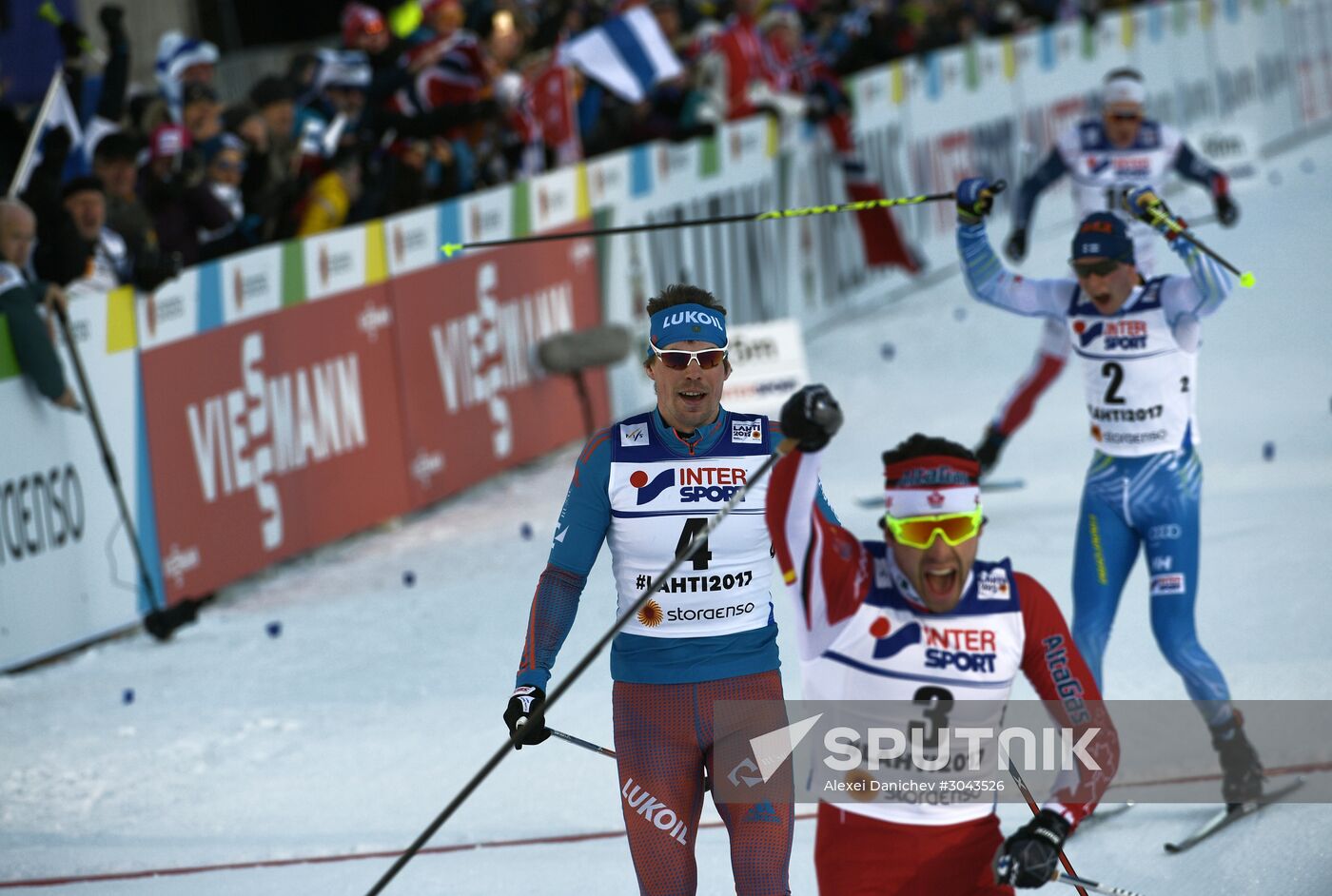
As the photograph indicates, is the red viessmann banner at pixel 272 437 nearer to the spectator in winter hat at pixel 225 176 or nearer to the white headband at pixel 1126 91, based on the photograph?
the spectator in winter hat at pixel 225 176

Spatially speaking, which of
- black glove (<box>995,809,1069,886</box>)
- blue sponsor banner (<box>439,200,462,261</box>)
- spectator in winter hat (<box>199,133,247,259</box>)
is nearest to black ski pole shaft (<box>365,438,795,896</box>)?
black glove (<box>995,809,1069,886</box>)

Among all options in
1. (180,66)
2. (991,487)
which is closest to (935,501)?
(991,487)

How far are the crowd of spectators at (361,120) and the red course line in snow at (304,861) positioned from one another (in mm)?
3702

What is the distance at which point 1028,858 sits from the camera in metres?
4.16

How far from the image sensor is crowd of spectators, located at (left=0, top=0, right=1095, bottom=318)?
10.4 m

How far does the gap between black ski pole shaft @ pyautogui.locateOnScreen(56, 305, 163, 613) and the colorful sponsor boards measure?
7cm

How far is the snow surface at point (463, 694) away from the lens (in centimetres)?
679

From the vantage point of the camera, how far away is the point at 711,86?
1600cm

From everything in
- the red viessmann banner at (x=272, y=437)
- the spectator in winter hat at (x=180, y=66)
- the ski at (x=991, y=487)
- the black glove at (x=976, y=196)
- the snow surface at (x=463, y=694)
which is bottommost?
the ski at (x=991, y=487)

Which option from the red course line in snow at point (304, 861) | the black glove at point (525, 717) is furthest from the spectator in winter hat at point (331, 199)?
the black glove at point (525, 717)

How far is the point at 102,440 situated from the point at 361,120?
429 cm

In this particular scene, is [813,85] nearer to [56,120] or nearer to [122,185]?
[56,120]

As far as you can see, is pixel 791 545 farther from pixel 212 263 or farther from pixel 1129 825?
pixel 212 263

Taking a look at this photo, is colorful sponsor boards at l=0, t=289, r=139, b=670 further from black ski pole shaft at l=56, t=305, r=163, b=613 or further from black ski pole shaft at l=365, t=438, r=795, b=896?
black ski pole shaft at l=365, t=438, r=795, b=896
